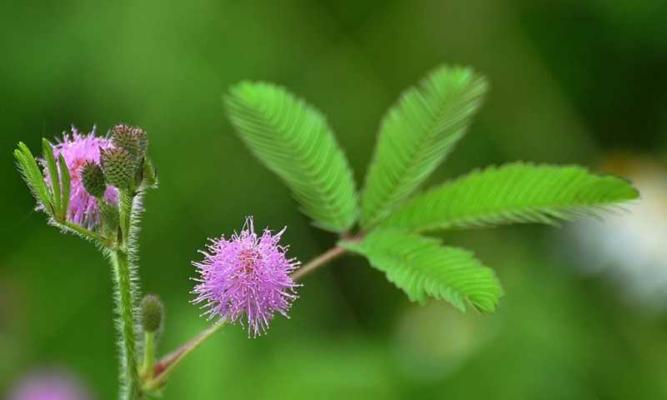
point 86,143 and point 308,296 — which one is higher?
point 308,296

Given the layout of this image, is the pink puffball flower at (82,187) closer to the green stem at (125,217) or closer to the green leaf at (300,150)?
the green stem at (125,217)

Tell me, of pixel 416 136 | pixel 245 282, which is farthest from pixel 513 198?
pixel 245 282

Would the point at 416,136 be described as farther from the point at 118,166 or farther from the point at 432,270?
the point at 118,166

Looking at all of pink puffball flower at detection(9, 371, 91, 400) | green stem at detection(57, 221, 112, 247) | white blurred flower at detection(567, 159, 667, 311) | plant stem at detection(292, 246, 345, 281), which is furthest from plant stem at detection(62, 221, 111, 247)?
white blurred flower at detection(567, 159, 667, 311)

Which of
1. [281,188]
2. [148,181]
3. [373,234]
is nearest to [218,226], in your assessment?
[281,188]

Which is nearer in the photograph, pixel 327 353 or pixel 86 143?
pixel 86 143

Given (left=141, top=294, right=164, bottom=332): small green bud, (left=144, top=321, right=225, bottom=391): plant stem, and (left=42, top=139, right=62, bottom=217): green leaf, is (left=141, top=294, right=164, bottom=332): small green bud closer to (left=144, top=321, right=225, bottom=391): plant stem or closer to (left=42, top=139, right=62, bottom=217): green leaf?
(left=144, top=321, right=225, bottom=391): plant stem

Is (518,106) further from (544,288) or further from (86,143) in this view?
(86,143)

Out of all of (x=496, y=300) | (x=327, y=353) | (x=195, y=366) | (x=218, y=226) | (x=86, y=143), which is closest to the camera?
(x=496, y=300)
